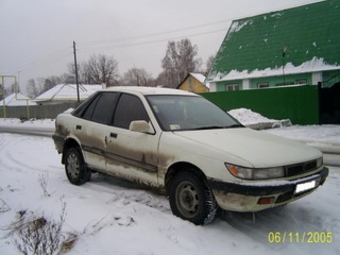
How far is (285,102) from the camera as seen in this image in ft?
56.0

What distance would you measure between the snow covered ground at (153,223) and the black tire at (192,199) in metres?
0.11

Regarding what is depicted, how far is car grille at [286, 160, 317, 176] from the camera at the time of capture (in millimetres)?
3758

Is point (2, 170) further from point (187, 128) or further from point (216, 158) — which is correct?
point (216, 158)

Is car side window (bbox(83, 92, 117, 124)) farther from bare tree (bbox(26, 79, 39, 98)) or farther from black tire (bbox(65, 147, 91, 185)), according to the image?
bare tree (bbox(26, 79, 39, 98))

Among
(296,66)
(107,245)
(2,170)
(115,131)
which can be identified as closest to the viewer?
(107,245)

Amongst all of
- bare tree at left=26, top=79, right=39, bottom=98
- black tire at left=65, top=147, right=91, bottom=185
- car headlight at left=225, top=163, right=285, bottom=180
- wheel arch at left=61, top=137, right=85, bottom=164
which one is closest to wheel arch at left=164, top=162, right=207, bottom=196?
car headlight at left=225, top=163, right=285, bottom=180

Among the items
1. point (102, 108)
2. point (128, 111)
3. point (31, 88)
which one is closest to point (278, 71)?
→ point (102, 108)

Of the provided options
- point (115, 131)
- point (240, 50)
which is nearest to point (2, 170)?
point (115, 131)

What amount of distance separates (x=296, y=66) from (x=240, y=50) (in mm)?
5036

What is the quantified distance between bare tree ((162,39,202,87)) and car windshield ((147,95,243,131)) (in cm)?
7575

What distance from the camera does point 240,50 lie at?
25.9 meters

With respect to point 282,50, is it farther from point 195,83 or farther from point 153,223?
point 195,83

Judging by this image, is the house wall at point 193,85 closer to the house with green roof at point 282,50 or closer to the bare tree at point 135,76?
the house with green roof at point 282,50
